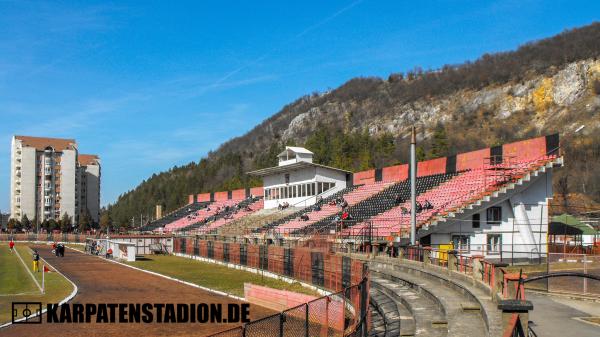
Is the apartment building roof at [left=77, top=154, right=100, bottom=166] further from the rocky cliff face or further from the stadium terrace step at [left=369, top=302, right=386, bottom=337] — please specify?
the stadium terrace step at [left=369, top=302, right=386, bottom=337]

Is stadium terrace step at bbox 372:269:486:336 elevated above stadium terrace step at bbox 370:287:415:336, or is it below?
above

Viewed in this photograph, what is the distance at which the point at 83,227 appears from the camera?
435 ft

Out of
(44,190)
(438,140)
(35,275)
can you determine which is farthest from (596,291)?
(44,190)

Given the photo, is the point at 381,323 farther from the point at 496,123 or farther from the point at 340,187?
the point at 496,123

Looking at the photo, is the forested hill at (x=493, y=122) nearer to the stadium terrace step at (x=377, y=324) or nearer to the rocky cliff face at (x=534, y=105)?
the rocky cliff face at (x=534, y=105)

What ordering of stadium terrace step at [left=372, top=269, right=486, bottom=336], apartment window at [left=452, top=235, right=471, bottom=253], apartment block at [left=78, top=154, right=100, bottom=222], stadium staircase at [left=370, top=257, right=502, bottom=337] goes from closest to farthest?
stadium terrace step at [left=372, top=269, right=486, bottom=336] → stadium staircase at [left=370, top=257, right=502, bottom=337] → apartment window at [left=452, top=235, right=471, bottom=253] → apartment block at [left=78, top=154, right=100, bottom=222]

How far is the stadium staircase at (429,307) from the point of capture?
14.2m

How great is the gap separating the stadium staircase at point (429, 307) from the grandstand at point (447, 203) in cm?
886

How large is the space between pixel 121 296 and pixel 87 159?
164 m

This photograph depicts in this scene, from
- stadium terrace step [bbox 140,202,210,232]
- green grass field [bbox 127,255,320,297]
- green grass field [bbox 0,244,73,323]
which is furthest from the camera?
stadium terrace step [bbox 140,202,210,232]

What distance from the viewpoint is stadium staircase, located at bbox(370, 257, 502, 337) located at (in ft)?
46.6

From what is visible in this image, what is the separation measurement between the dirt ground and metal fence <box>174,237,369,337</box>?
10.0ft

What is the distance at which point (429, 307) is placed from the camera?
18016mm

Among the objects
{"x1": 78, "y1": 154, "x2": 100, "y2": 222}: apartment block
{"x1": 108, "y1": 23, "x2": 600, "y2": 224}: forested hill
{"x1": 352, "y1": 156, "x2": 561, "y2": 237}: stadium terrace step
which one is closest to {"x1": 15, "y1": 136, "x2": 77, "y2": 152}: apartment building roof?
{"x1": 78, "y1": 154, "x2": 100, "y2": 222}: apartment block
